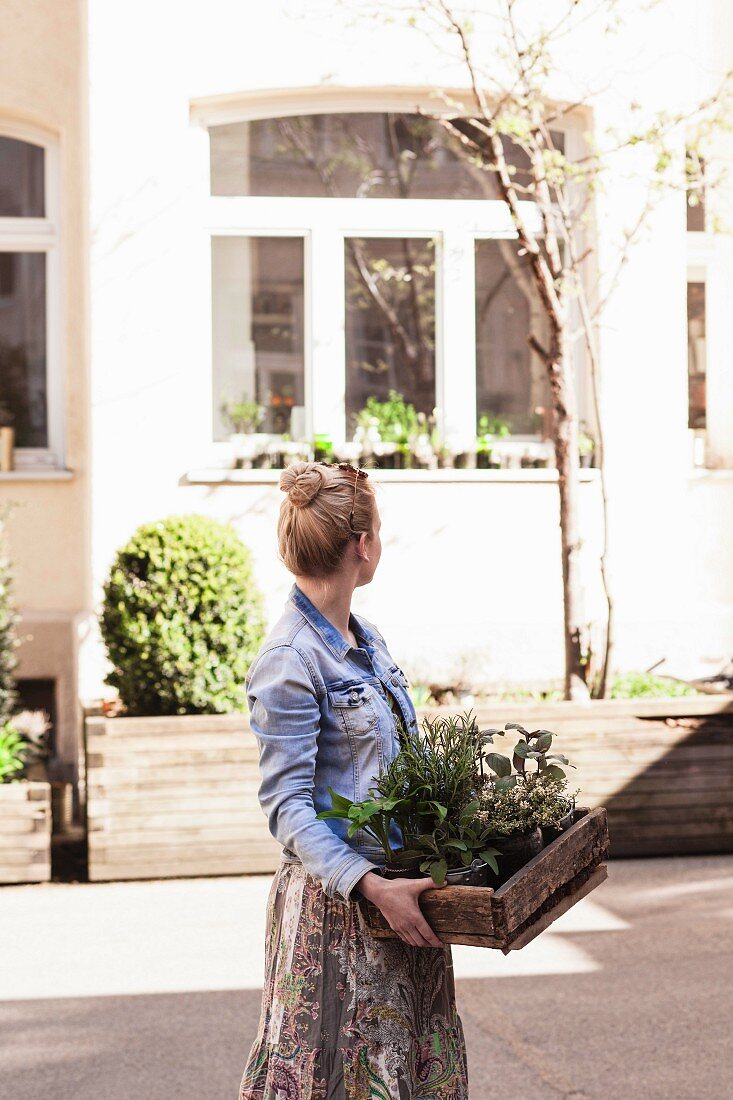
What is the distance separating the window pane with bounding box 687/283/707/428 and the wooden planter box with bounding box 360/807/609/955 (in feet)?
24.0

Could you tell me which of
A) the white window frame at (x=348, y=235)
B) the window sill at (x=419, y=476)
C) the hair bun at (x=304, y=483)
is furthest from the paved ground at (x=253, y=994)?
the white window frame at (x=348, y=235)

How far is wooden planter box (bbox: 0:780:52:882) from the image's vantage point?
6.02 meters

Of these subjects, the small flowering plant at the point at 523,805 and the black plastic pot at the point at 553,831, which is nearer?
the small flowering plant at the point at 523,805

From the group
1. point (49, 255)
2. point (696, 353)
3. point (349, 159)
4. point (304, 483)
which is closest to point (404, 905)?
point (304, 483)

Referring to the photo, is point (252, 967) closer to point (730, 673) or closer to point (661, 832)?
point (661, 832)

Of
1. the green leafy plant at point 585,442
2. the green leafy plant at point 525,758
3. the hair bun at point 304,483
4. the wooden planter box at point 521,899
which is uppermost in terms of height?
the green leafy plant at point 585,442

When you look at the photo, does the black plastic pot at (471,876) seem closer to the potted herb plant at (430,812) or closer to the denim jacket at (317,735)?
the potted herb plant at (430,812)

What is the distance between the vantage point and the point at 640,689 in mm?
7672

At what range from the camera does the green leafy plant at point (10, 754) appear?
6.60 meters

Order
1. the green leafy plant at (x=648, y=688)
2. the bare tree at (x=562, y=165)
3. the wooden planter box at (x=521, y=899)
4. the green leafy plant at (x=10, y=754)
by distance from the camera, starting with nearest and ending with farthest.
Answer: the wooden planter box at (x=521, y=899) → the green leafy plant at (x=10, y=754) → the bare tree at (x=562, y=165) → the green leafy plant at (x=648, y=688)

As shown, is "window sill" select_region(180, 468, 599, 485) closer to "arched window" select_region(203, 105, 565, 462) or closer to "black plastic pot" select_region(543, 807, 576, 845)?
"arched window" select_region(203, 105, 565, 462)

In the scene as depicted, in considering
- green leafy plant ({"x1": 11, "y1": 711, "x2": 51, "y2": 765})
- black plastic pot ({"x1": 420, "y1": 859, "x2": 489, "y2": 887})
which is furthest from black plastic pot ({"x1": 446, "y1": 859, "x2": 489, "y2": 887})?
green leafy plant ({"x1": 11, "y1": 711, "x2": 51, "y2": 765})

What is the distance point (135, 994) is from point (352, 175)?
5.79 meters

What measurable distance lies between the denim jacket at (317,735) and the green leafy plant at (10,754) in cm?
419
